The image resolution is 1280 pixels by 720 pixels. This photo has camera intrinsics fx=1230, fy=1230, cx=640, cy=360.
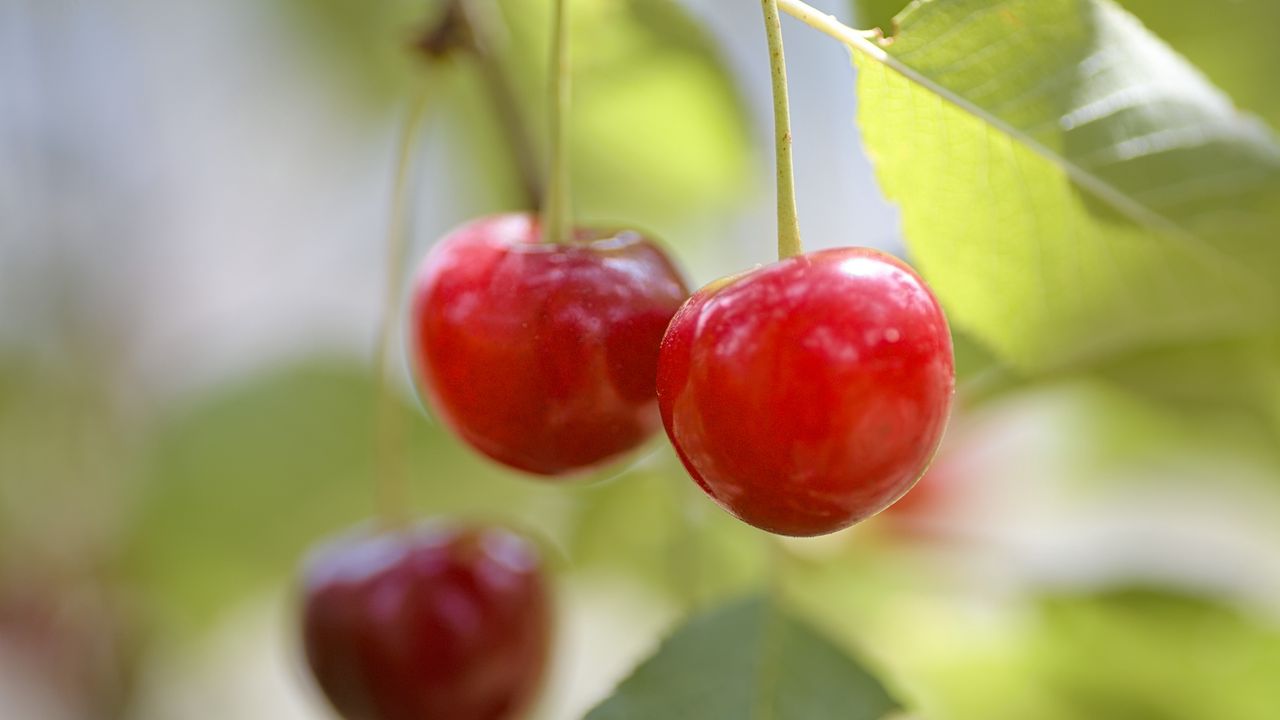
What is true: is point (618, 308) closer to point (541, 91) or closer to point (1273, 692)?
point (541, 91)

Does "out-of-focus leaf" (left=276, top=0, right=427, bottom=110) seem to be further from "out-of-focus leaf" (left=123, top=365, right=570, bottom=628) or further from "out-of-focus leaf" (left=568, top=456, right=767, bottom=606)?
"out-of-focus leaf" (left=568, top=456, right=767, bottom=606)

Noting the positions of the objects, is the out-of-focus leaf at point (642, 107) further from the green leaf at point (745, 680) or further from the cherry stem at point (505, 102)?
the green leaf at point (745, 680)

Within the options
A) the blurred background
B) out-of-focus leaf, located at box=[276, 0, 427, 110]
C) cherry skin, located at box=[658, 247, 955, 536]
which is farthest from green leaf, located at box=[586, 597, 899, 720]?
out-of-focus leaf, located at box=[276, 0, 427, 110]

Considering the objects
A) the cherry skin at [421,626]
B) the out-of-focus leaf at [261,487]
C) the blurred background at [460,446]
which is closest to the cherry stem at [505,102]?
the blurred background at [460,446]

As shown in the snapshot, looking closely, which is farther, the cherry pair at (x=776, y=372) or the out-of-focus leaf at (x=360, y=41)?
the out-of-focus leaf at (x=360, y=41)

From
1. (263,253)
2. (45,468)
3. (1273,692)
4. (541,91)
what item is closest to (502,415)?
(541,91)

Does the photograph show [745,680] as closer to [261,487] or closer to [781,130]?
[781,130]

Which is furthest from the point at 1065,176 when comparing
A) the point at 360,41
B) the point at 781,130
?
the point at 360,41
